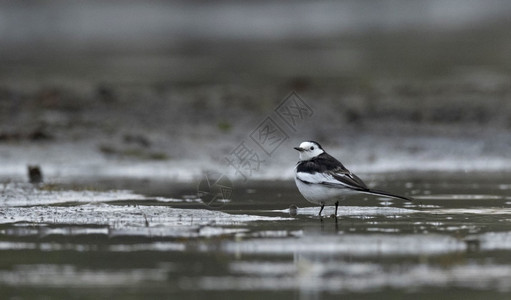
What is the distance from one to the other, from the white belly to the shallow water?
0.71 feet

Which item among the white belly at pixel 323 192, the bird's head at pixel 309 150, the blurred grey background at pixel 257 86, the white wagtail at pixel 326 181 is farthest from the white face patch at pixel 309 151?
the blurred grey background at pixel 257 86

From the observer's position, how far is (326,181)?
11.9m

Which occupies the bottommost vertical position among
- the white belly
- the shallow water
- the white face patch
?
the shallow water

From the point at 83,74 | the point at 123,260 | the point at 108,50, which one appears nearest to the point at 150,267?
the point at 123,260

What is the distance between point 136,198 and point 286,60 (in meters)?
20.0

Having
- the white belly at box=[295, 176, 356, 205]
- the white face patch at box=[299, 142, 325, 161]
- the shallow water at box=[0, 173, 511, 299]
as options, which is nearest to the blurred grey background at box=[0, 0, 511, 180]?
the white face patch at box=[299, 142, 325, 161]

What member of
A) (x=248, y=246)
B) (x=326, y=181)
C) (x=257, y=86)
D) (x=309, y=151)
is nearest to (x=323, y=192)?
(x=326, y=181)

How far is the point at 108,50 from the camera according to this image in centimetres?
3866

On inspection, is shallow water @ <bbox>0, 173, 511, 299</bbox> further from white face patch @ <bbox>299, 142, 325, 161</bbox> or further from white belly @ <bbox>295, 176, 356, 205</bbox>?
white face patch @ <bbox>299, 142, 325, 161</bbox>

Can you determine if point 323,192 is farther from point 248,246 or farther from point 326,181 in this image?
point 248,246

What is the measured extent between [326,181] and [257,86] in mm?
13669

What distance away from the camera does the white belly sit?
39.3 ft

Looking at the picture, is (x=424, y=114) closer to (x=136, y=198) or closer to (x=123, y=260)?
(x=136, y=198)

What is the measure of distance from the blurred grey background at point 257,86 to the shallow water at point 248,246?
418 cm
